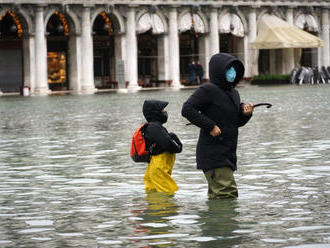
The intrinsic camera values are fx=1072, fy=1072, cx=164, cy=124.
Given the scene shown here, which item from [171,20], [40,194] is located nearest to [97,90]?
[171,20]

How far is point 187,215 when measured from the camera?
959 centimetres

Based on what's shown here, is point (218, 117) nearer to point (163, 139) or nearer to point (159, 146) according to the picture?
point (163, 139)

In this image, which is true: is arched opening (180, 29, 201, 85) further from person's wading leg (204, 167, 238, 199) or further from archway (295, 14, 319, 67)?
person's wading leg (204, 167, 238, 199)

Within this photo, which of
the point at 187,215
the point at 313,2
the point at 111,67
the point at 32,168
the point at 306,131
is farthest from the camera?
the point at 313,2

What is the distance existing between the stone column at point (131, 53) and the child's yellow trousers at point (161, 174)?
47.6 meters

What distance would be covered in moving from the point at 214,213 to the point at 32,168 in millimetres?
5503

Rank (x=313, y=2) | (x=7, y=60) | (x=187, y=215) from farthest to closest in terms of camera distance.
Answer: (x=313, y=2), (x=7, y=60), (x=187, y=215)

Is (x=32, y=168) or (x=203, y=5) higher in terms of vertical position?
(x=203, y=5)

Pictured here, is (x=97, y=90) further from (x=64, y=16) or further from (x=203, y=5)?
(x=203, y=5)

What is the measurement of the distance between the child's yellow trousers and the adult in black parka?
3.26 ft

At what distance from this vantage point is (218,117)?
10.2m

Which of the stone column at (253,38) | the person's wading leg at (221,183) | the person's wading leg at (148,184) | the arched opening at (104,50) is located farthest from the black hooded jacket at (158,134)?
the stone column at (253,38)

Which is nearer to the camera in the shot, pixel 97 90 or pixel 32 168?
pixel 32 168

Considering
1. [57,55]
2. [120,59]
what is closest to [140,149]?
[120,59]
